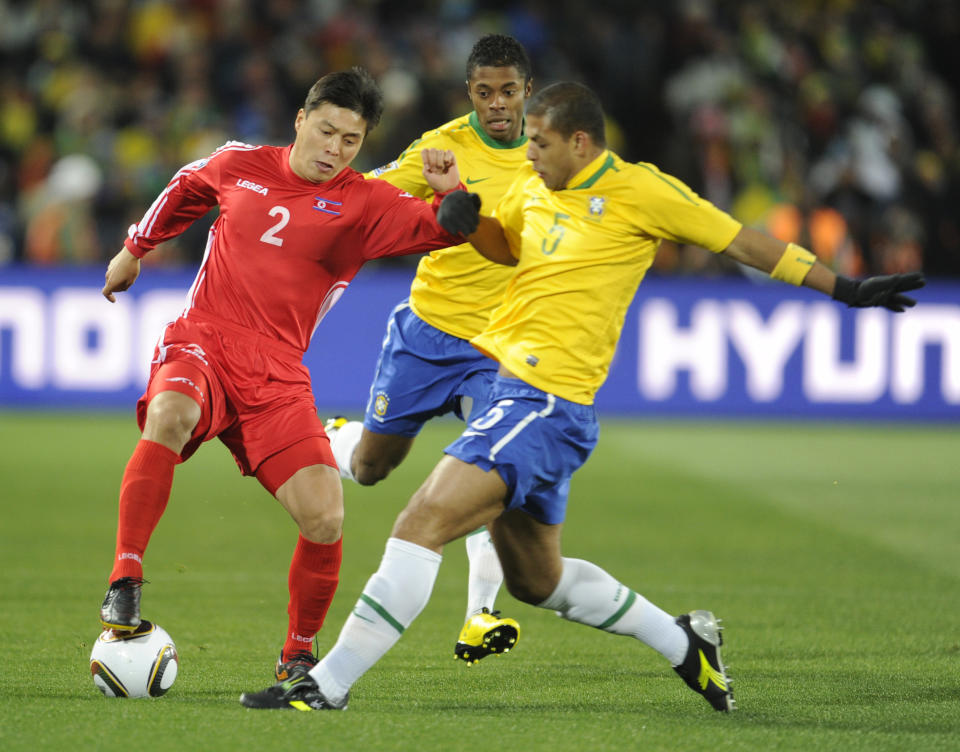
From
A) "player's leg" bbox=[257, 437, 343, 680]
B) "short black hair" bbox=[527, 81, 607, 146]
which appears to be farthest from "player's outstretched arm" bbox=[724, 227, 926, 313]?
"player's leg" bbox=[257, 437, 343, 680]

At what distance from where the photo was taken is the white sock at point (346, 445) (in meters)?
7.07

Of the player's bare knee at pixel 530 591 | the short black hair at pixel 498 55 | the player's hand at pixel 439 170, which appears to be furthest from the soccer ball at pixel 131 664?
the short black hair at pixel 498 55

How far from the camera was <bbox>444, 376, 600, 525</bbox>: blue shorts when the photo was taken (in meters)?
4.75

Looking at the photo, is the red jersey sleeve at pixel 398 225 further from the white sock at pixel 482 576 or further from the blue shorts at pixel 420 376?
the white sock at pixel 482 576

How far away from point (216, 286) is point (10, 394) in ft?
32.8

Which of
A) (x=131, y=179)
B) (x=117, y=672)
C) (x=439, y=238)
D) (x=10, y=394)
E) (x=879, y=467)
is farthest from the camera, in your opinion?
(x=131, y=179)

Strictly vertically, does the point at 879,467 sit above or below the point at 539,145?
below

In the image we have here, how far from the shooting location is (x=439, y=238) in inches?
212

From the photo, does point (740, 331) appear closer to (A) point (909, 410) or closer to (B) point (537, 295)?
(A) point (909, 410)

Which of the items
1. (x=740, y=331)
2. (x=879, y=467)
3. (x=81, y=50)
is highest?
(x=81, y=50)

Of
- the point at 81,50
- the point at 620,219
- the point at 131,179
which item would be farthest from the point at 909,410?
the point at 620,219

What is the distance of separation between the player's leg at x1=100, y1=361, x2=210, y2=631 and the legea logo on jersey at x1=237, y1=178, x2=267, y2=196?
708mm

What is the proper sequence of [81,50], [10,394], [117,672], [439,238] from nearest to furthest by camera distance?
[117,672] → [439,238] → [10,394] → [81,50]

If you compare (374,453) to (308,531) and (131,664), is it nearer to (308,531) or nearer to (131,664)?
(308,531)
